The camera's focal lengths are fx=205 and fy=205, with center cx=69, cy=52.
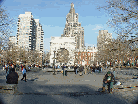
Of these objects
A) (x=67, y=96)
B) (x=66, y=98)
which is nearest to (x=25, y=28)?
(x=67, y=96)

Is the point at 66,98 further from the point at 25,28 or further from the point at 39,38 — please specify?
the point at 39,38

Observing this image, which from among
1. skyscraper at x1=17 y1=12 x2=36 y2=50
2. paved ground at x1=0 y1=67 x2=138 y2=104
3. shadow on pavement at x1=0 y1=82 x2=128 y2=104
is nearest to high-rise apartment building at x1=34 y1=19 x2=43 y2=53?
skyscraper at x1=17 y1=12 x2=36 y2=50

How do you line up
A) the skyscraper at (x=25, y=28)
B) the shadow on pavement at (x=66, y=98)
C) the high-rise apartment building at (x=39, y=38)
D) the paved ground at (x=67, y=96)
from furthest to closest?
the high-rise apartment building at (x=39, y=38), the skyscraper at (x=25, y=28), the paved ground at (x=67, y=96), the shadow on pavement at (x=66, y=98)

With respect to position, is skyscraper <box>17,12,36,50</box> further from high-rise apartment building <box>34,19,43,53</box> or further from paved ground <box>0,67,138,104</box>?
paved ground <box>0,67,138,104</box>

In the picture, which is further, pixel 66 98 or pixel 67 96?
pixel 67 96

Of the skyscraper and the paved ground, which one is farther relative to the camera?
the skyscraper

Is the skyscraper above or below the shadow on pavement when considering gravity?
above

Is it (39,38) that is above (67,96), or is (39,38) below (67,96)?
above

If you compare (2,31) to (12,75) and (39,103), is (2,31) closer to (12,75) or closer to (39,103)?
(12,75)

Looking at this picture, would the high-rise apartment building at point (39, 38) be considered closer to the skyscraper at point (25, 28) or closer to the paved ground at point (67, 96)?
the skyscraper at point (25, 28)

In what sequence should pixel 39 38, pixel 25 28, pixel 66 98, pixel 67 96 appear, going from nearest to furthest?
pixel 66 98
pixel 67 96
pixel 25 28
pixel 39 38

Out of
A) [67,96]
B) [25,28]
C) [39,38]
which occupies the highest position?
[25,28]

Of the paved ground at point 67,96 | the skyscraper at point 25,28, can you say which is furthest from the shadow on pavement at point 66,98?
the skyscraper at point 25,28

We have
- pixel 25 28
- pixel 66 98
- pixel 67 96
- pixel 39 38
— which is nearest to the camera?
pixel 66 98
